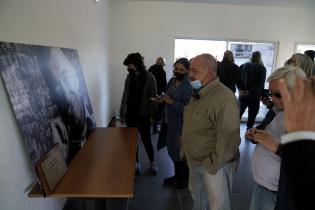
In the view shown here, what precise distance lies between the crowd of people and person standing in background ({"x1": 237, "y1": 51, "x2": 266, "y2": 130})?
212cm

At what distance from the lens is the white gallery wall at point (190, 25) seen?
17.5 feet

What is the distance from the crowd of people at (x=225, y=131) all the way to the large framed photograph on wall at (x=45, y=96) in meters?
0.83

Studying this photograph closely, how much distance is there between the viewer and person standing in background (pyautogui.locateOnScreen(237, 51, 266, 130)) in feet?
14.3

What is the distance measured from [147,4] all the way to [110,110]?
2.43 m

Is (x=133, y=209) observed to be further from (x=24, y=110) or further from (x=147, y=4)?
(x=147, y=4)

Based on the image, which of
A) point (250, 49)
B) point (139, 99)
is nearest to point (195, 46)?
point (250, 49)

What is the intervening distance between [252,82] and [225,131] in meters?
3.17

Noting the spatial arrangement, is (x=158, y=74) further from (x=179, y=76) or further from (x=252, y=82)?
(x=179, y=76)

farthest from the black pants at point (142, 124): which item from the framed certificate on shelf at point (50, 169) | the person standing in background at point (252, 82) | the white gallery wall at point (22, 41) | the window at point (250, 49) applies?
the window at point (250, 49)

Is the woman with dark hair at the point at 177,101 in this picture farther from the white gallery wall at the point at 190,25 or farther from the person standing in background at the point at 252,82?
the white gallery wall at the point at 190,25

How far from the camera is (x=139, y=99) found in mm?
2920

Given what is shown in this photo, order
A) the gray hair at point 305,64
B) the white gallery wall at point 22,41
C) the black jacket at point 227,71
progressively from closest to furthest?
1. the white gallery wall at point 22,41
2. the gray hair at point 305,64
3. the black jacket at point 227,71

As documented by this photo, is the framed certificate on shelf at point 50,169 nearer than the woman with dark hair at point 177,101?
Yes

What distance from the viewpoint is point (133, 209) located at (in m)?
2.39
